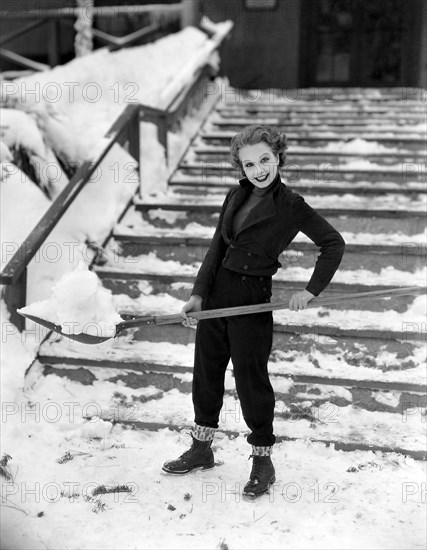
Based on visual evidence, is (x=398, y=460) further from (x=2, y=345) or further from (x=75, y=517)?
(x=2, y=345)

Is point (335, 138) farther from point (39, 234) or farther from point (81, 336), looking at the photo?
point (81, 336)

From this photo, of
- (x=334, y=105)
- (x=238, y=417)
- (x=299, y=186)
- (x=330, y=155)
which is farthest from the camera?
(x=334, y=105)

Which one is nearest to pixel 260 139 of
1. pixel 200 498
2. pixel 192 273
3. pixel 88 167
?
pixel 200 498

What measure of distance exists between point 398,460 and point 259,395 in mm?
919

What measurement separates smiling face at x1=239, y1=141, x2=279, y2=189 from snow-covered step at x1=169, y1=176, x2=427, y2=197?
296 centimetres

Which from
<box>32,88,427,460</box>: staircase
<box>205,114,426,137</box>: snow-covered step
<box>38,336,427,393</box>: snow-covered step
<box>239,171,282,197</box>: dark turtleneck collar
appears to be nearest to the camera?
<box>239,171,282,197</box>: dark turtleneck collar

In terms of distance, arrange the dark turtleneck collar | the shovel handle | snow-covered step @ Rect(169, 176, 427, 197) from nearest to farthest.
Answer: the shovel handle, the dark turtleneck collar, snow-covered step @ Rect(169, 176, 427, 197)

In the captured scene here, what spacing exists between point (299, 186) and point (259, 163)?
305 centimetres

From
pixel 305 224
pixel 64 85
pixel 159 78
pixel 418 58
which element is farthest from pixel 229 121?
pixel 305 224

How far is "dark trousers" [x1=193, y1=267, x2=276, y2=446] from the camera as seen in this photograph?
323cm

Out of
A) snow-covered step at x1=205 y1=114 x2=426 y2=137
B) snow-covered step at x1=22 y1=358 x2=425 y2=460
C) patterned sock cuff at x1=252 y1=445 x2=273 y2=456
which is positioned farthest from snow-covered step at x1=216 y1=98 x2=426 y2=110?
patterned sock cuff at x1=252 y1=445 x2=273 y2=456

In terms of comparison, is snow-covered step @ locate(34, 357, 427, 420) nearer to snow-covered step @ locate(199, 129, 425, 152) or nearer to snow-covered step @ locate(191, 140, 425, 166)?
snow-covered step @ locate(191, 140, 425, 166)

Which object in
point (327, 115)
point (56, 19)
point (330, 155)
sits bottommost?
point (330, 155)

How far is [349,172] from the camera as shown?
6.52m
